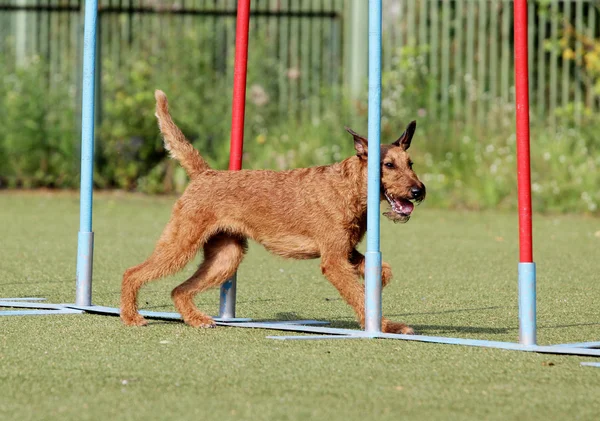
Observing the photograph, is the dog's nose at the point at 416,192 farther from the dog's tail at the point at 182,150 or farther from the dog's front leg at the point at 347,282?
the dog's tail at the point at 182,150

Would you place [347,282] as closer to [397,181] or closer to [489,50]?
[397,181]

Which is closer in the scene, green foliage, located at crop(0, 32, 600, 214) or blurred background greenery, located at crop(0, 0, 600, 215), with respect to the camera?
green foliage, located at crop(0, 32, 600, 214)

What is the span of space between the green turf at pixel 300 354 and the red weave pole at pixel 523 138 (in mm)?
544

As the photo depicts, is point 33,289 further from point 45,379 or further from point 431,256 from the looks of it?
point 431,256

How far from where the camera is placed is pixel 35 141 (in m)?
16.0

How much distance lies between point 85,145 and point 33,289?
1237 mm

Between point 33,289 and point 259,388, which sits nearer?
point 259,388

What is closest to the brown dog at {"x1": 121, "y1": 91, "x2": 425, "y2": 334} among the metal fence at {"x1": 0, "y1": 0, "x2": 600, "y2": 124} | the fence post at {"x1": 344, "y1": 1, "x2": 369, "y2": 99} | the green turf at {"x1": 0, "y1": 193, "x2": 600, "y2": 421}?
the green turf at {"x1": 0, "y1": 193, "x2": 600, "y2": 421}

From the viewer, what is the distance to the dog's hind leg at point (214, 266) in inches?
246

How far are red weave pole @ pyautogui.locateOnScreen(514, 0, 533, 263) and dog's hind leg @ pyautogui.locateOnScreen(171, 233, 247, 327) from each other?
1.66 metres

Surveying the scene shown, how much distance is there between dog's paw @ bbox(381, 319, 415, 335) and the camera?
228 inches

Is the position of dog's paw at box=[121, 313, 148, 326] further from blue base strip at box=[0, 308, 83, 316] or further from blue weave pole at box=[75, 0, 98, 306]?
blue weave pole at box=[75, 0, 98, 306]

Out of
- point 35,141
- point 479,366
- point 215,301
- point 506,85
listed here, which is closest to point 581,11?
point 506,85

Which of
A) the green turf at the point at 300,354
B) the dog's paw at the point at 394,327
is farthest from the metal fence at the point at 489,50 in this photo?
the dog's paw at the point at 394,327
